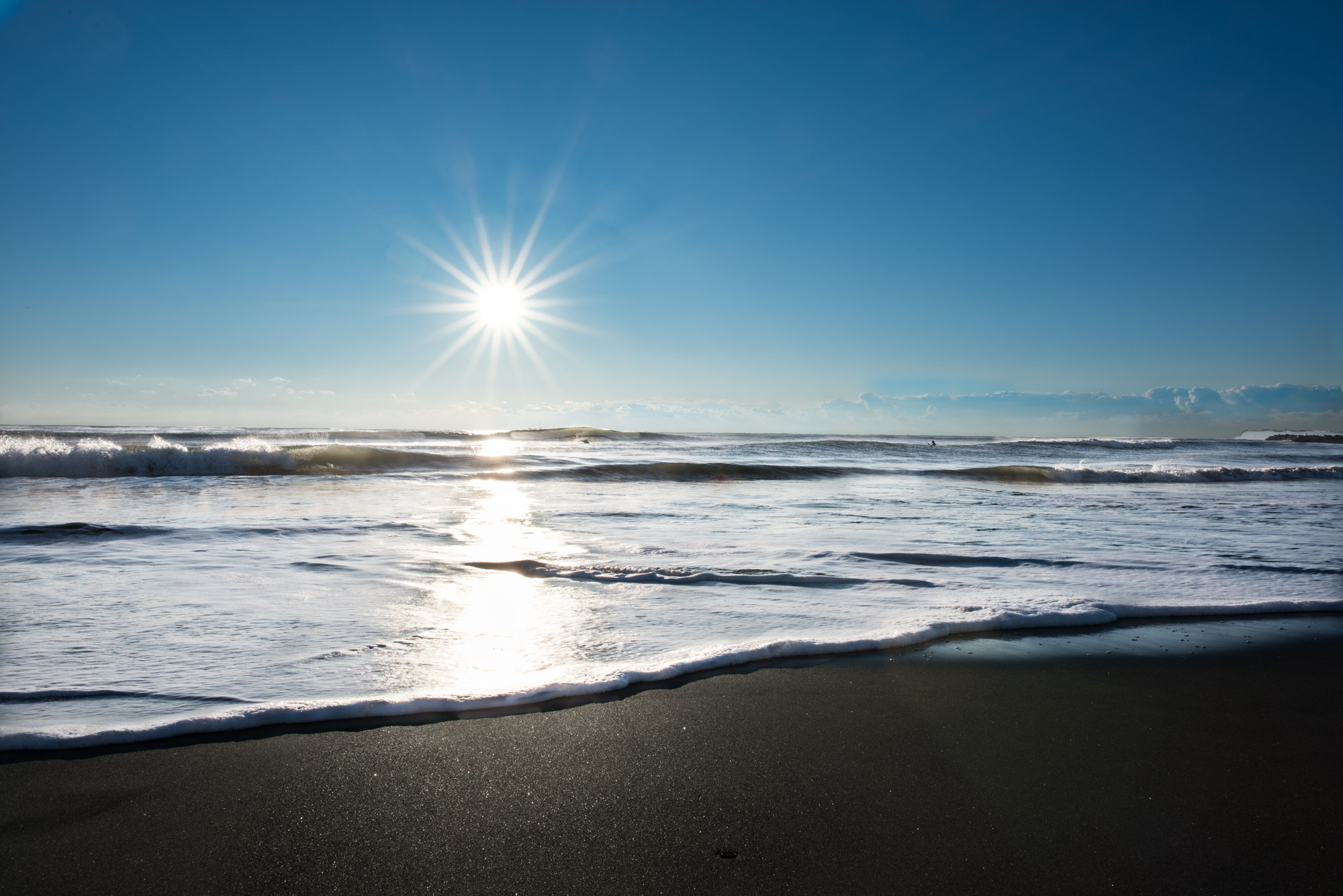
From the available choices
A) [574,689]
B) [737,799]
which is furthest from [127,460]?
[737,799]

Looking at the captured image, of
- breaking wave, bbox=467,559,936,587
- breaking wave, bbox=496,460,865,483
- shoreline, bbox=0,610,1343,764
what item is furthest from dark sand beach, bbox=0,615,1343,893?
breaking wave, bbox=496,460,865,483

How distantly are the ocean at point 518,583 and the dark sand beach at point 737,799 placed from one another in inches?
13.0

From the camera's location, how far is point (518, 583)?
4473mm

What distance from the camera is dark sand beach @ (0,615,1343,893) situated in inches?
62.6

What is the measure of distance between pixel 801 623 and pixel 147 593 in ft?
12.8

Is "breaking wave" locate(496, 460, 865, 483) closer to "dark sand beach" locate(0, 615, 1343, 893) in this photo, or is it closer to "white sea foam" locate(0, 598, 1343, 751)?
"white sea foam" locate(0, 598, 1343, 751)

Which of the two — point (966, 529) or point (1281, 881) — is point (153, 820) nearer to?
point (1281, 881)

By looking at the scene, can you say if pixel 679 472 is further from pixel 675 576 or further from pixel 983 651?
pixel 983 651

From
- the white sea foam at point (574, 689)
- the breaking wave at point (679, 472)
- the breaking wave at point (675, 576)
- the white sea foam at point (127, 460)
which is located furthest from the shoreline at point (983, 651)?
the white sea foam at point (127, 460)

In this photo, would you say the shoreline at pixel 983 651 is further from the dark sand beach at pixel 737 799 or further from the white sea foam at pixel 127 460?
the white sea foam at pixel 127 460

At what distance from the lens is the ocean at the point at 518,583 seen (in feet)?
8.79

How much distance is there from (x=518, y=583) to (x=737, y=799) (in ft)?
9.37

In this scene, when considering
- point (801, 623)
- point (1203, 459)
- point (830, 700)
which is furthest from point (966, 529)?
point (1203, 459)

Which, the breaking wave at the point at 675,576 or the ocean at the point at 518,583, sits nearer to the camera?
the ocean at the point at 518,583
